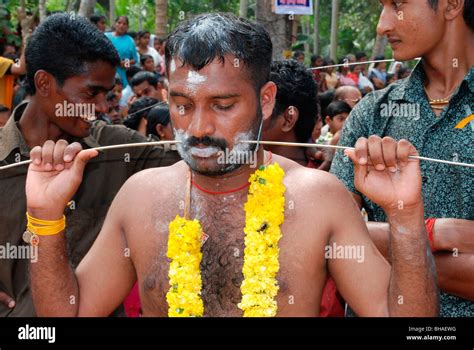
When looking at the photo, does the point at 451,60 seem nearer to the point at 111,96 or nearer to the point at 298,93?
the point at 298,93

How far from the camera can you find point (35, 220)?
3150mm

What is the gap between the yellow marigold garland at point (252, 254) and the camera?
10.2 ft

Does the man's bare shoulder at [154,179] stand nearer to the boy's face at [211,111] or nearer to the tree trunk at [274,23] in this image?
the boy's face at [211,111]

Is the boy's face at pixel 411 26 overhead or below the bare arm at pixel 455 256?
overhead

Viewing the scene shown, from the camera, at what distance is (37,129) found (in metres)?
4.46

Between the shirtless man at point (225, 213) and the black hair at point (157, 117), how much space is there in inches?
115

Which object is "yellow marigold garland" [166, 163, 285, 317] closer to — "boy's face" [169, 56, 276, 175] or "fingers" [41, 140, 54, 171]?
"boy's face" [169, 56, 276, 175]

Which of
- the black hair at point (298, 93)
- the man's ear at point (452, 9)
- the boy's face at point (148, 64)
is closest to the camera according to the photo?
the man's ear at point (452, 9)

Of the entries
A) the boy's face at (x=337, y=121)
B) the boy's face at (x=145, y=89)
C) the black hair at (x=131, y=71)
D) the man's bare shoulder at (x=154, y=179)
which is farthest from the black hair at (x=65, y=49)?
the black hair at (x=131, y=71)

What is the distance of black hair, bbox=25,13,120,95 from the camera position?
4.54 metres

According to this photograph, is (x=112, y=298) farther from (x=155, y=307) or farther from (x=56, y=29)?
(x=56, y=29)

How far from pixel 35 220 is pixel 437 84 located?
1.81m
